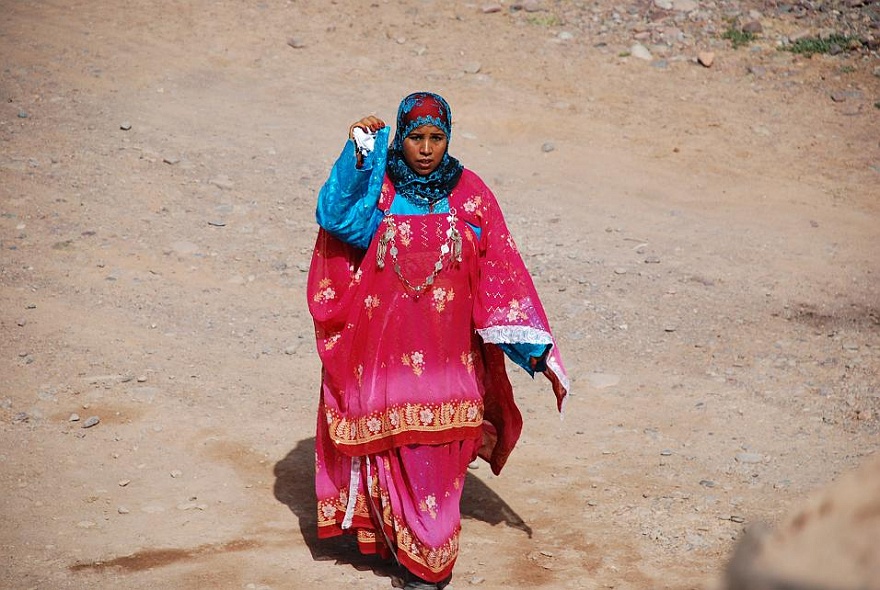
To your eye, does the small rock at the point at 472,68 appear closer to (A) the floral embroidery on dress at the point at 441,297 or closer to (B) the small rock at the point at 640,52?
(B) the small rock at the point at 640,52

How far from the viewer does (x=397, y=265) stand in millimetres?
4453

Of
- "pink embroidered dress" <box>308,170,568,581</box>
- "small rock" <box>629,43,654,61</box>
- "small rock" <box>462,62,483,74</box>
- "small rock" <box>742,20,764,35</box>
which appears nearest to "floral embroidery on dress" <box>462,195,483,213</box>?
"pink embroidered dress" <box>308,170,568,581</box>

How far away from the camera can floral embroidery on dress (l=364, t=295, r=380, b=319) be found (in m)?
4.54

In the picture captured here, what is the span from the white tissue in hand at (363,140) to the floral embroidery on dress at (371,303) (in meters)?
0.62

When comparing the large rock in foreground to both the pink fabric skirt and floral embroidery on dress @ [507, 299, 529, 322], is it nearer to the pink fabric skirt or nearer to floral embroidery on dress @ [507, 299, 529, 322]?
floral embroidery on dress @ [507, 299, 529, 322]

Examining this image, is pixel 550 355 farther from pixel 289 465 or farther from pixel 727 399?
pixel 727 399

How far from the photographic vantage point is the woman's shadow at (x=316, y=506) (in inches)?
201

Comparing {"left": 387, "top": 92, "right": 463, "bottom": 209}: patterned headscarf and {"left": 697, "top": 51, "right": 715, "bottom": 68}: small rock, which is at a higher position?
{"left": 387, "top": 92, "right": 463, "bottom": 209}: patterned headscarf

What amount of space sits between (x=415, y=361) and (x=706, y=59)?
910 cm

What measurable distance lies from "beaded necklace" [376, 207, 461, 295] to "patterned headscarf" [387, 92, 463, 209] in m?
0.12

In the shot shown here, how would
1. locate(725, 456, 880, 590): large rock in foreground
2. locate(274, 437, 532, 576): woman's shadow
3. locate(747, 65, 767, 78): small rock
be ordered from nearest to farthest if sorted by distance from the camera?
locate(725, 456, 880, 590): large rock in foreground
locate(274, 437, 532, 576): woman's shadow
locate(747, 65, 767, 78): small rock

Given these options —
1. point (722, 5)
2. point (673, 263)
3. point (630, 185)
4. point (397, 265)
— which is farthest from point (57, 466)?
point (722, 5)

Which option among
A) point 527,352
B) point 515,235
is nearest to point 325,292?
point 527,352

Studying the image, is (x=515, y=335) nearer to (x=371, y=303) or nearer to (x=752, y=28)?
(x=371, y=303)
